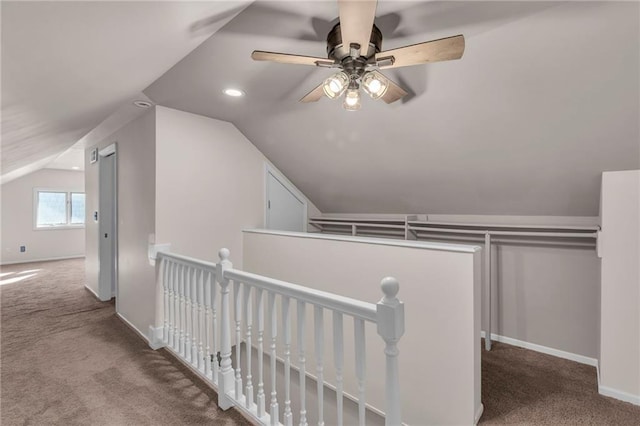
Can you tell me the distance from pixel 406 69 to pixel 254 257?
246 centimetres

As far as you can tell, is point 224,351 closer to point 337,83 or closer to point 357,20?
point 337,83

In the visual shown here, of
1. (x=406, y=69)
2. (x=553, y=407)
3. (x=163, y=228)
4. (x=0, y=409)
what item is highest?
(x=406, y=69)

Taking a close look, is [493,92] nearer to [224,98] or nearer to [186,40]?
[186,40]

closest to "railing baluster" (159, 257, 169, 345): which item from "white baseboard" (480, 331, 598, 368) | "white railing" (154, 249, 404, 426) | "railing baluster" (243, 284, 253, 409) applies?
"white railing" (154, 249, 404, 426)

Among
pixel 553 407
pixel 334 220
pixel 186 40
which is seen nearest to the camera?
pixel 186 40

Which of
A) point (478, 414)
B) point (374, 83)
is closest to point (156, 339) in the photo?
point (478, 414)

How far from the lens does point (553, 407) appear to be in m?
2.10

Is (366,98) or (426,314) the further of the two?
(366,98)

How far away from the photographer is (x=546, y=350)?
285cm

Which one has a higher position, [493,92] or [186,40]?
[186,40]

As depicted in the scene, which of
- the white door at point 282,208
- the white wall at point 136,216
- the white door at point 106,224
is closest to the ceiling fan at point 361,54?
the white wall at point 136,216

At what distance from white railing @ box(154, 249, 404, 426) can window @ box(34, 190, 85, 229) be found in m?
6.89

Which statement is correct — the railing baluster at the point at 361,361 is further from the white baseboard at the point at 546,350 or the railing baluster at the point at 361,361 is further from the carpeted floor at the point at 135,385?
the white baseboard at the point at 546,350

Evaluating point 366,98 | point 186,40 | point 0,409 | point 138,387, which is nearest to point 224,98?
point 186,40
